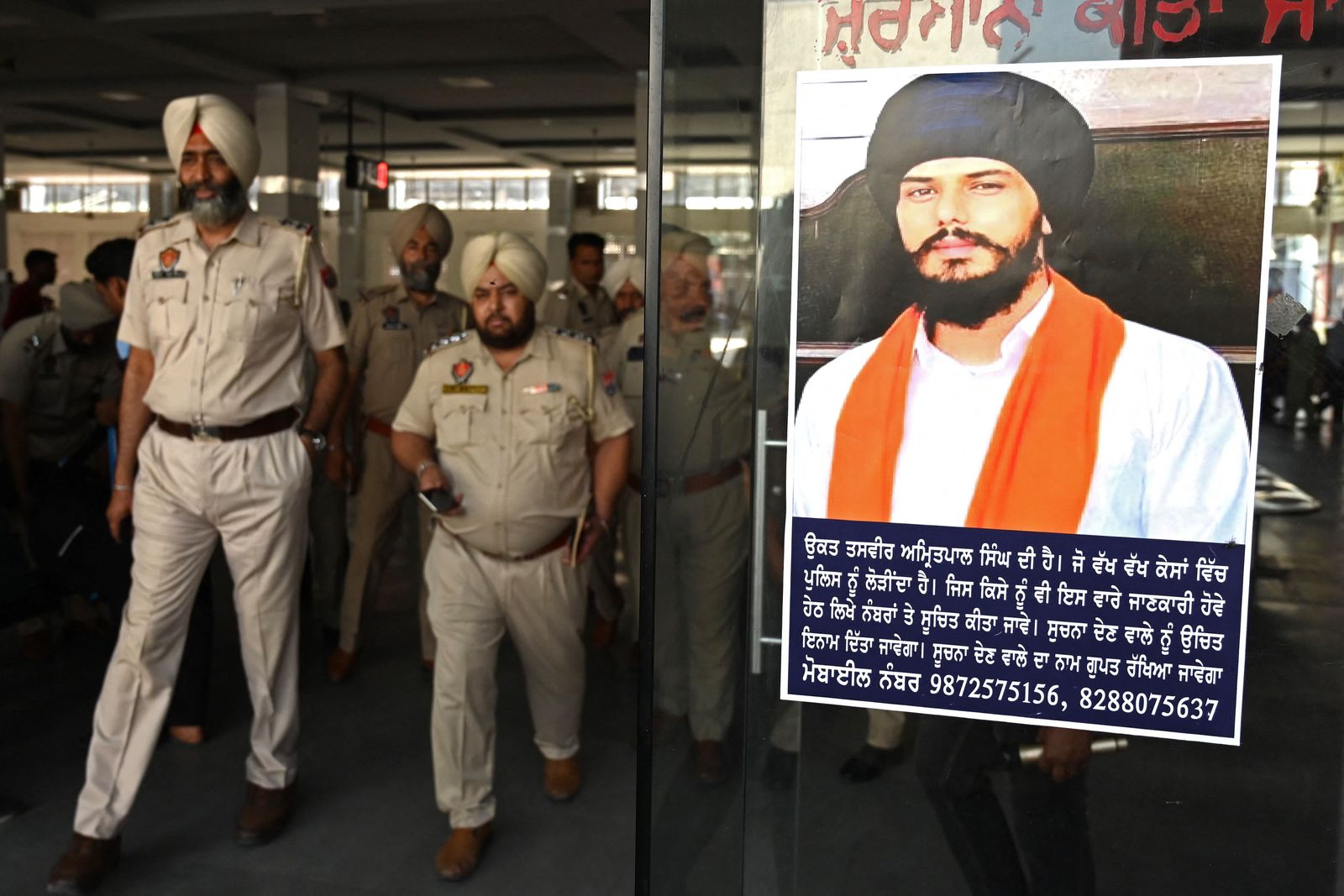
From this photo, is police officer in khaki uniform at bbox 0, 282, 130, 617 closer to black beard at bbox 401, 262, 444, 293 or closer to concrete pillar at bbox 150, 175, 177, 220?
black beard at bbox 401, 262, 444, 293

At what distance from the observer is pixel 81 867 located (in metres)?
2.88

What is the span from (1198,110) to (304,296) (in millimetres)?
2208

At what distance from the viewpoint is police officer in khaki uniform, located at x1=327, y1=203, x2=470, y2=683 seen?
4562 millimetres

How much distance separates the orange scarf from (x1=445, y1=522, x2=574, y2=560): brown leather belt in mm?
1575

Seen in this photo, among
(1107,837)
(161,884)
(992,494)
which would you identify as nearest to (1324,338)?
(992,494)

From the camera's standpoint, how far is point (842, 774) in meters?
1.87

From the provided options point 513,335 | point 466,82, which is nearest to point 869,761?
point 513,335

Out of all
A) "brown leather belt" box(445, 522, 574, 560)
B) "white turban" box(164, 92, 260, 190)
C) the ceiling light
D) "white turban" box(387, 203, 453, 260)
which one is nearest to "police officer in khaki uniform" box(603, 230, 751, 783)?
"brown leather belt" box(445, 522, 574, 560)

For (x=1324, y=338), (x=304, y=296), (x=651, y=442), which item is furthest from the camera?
(x=304, y=296)

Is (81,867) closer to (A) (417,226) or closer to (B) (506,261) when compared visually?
(B) (506,261)

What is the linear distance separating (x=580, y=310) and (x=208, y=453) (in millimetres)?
4196

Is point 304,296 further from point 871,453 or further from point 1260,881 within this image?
point 1260,881

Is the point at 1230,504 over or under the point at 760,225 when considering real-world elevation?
under

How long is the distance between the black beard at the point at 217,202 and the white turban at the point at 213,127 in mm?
37
